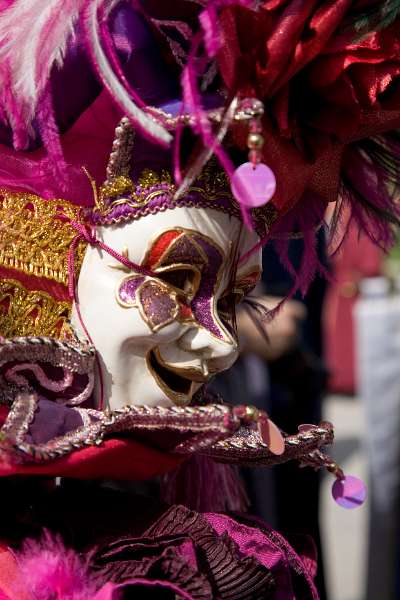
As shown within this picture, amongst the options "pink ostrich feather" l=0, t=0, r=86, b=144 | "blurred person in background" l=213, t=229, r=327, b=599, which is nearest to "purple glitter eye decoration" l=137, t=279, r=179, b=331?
"pink ostrich feather" l=0, t=0, r=86, b=144

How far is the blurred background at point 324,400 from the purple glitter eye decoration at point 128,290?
14.4 inches

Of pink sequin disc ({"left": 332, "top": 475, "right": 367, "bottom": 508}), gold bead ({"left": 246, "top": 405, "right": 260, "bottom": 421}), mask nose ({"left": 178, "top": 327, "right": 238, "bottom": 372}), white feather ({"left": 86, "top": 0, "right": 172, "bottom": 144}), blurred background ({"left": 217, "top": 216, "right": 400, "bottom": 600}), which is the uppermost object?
white feather ({"left": 86, "top": 0, "right": 172, "bottom": 144})

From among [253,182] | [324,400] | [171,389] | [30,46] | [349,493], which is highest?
[30,46]

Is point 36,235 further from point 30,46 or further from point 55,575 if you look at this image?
point 55,575

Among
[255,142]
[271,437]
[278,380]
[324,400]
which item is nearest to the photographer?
[255,142]

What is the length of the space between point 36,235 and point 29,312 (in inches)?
3.4

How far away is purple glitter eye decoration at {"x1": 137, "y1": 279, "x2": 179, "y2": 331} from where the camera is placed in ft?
3.24

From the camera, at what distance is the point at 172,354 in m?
1.02

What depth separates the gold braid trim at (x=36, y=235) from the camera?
3.36 feet

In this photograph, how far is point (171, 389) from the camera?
40.8 inches

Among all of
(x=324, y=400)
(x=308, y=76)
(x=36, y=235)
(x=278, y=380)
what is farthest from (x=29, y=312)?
(x=324, y=400)

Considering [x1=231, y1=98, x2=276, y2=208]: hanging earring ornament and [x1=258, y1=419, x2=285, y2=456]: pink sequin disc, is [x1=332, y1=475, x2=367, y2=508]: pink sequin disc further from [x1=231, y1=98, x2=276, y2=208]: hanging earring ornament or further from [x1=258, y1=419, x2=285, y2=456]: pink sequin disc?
[x1=231, y1=98, x2=276, y2=208]: hanging earring ornament

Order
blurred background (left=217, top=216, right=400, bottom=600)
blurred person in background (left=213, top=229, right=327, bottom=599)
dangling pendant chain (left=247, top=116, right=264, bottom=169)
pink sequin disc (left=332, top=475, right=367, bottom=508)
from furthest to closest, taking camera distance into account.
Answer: blurred person in background (left=213, top=229, right=327, bottom=599), blurred background (left=217, top=216, right=400, bottom=600), pink sequin disc (left=332, top=475, right=367, bottom=508), dangling pendant chain (left=247, top=116, right=264, bottom=169)

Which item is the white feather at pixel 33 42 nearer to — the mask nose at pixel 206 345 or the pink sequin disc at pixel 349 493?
the mask nose at pixel 206 345
